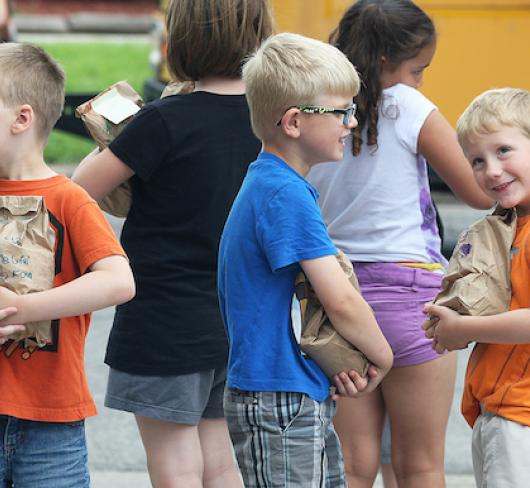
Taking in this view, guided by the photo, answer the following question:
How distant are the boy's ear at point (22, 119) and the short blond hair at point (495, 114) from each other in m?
1.08

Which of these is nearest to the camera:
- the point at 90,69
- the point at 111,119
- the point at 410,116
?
the point at 111,119

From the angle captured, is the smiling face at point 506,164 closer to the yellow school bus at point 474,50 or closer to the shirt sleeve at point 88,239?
the shirt sleeve at point 88,239

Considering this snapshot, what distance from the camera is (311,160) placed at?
2.98m

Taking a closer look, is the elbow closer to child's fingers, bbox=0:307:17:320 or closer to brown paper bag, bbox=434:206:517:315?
child's fingers, bbox=0:307:17:320

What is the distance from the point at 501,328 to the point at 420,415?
2.45 feet

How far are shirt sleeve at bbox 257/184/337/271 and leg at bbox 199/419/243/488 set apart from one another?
0.95 meters

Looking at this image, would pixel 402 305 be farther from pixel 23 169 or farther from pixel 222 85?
pixel 23 169

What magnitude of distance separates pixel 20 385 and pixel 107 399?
619 millimetres

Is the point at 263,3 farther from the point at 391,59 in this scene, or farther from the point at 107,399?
the point at 107,399

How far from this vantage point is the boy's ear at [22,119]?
2.87 metres

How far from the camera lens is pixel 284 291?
2908mm

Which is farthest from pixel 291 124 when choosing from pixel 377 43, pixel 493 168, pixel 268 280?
pixel 377 43

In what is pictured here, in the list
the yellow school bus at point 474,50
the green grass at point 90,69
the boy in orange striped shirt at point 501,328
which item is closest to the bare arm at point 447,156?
the boy in orange striped shirt at point 501,328

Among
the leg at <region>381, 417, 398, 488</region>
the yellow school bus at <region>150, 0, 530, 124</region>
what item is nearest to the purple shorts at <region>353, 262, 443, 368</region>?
the leg at <region>381, 417, 398, 488</region>
